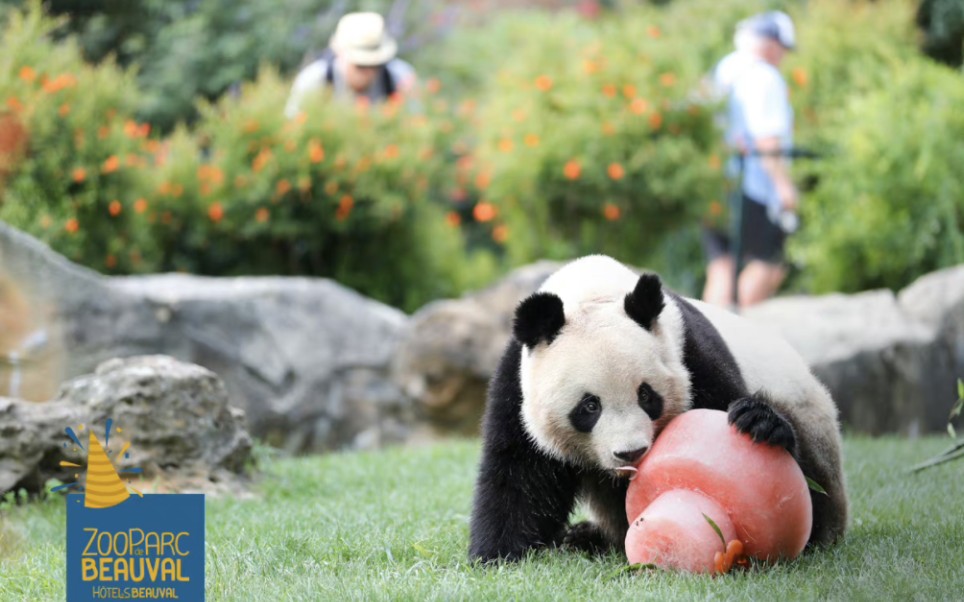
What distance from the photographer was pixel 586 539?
4625mm

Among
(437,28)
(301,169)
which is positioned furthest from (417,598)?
(437,28)

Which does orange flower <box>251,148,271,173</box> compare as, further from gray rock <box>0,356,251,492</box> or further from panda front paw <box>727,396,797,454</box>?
panda front paw <box>727,396,797,454</box>

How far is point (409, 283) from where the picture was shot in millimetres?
10789

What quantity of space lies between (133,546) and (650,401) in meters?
1.68

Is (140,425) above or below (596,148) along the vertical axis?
below

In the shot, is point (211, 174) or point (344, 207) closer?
point (211, 174)

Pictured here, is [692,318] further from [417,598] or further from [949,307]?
[949,307]

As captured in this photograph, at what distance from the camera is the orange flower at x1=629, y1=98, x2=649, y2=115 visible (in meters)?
10.6

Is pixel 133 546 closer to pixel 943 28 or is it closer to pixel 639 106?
pixel 639 106

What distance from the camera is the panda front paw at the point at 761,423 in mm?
3785

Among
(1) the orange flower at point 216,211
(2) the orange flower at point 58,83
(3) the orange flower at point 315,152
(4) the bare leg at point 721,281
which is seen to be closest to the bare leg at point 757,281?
(4) the bare leg at point 721,281

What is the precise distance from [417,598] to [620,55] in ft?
27.7

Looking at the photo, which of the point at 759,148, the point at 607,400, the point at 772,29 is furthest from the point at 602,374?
the point at 772,29

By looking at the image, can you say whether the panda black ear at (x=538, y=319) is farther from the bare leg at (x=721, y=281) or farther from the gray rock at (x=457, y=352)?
the bare leg at (x=721, y=281)
